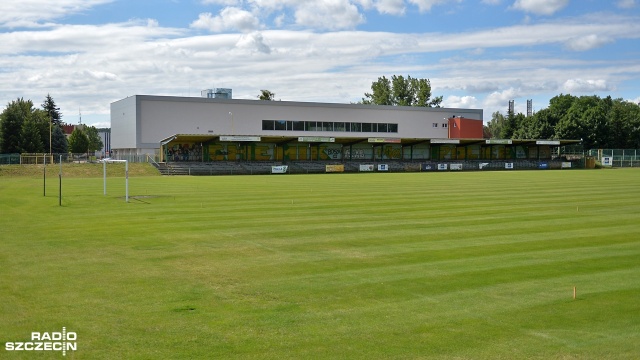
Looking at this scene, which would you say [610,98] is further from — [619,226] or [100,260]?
[100,260]

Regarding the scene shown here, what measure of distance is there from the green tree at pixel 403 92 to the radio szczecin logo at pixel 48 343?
452 feet

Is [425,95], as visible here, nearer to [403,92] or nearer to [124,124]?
[403,92]

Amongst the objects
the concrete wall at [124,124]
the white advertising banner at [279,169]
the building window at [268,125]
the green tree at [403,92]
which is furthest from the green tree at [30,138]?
the green tree at [403,92]

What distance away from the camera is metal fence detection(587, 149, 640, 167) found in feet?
323

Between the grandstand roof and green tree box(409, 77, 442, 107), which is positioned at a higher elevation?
green tree box(409, 77, 442, 107)

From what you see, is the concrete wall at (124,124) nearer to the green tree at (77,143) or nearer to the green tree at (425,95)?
the green tree at (77,143)

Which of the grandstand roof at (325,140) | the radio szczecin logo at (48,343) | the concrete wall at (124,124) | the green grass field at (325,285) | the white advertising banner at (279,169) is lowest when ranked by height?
the radio szczecin logo at (48,343)

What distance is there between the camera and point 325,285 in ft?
38.2

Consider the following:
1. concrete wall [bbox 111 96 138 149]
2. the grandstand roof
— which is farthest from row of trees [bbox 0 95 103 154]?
the grandstand roof

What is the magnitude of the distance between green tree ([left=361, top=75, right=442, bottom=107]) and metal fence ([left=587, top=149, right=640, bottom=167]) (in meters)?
46.0

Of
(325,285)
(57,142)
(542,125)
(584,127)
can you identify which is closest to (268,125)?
(57,142)

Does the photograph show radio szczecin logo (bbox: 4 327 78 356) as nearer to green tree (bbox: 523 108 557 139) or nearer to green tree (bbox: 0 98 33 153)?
green tree (bbox: 0 98 33 153)

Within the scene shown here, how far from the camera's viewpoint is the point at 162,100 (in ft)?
292

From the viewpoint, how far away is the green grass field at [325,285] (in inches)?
327
